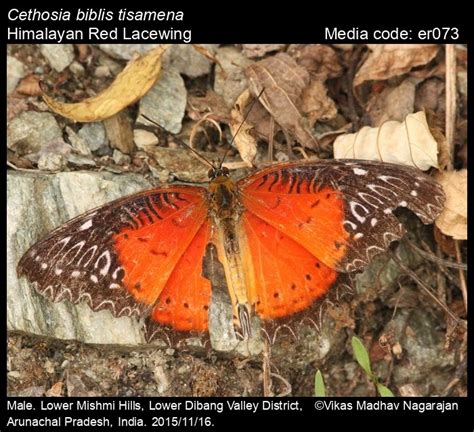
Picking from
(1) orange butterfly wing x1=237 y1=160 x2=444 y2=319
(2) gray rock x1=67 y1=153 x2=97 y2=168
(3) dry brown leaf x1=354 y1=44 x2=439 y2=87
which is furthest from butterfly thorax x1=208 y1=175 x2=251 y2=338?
(3) dry brown leaf x1=354 y1=44 x2=439 y2=87

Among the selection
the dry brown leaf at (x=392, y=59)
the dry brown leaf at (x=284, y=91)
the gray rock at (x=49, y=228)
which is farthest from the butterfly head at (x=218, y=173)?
the dry brown leaf at (x=392, y=59)

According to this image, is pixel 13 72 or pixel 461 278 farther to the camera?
pixel 13 72

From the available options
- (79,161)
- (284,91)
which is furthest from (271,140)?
(79,161)

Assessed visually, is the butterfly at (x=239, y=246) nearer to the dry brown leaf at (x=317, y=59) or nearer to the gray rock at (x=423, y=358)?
the gray rock at (x=423, y=358)

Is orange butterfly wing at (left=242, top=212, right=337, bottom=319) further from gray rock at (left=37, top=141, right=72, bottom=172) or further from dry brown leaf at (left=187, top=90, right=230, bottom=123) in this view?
gray rock at (left=37, top=141, right=72, bottom=172)

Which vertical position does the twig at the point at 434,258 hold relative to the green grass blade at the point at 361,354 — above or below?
above

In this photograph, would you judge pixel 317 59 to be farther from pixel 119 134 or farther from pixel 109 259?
pixel 109 259
